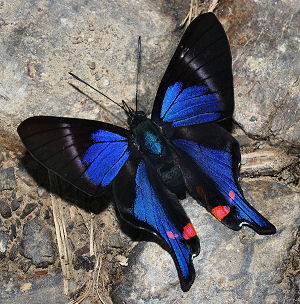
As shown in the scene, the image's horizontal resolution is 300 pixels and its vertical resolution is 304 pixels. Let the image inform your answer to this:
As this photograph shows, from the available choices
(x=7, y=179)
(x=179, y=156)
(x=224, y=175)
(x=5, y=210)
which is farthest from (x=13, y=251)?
(x=224, y=175)

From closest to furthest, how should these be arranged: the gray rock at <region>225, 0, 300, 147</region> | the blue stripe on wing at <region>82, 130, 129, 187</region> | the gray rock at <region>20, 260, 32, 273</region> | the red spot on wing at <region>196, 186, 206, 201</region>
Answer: the blue stripe on wing at <region>82, 130, 129, 187</region> → the red spot on wing at <region>196, 186, 206, 201</region> → the gray rock at <region>20, 260, 32, 273</region> → the gray rock at <region>225, 0, 300, 147</region>

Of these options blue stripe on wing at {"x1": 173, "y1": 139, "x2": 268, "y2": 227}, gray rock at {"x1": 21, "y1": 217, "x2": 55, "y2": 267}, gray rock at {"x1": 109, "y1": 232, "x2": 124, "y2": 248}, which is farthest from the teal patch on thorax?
gray rock at {"x1": 21, "y1": 217, "x2": 55, "y2": 267}

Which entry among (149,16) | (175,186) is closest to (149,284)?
(175,186)

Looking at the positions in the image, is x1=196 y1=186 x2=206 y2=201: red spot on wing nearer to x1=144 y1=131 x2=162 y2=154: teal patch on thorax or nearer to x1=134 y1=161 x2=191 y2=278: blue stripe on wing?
x1=134 y1=161 x2=191 y2=278: blue stripe on wing

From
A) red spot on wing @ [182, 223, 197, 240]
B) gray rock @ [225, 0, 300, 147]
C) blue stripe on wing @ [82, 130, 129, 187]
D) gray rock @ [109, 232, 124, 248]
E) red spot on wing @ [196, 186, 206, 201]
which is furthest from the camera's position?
gray rock @ [225, 0, 300, 147]

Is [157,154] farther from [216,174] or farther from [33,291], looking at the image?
[33,291]

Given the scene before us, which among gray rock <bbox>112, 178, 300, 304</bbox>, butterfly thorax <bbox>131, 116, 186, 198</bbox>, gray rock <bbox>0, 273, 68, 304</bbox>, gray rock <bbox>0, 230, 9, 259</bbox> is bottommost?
gray rock <bbox>0, 273, 68, 304</bbox>

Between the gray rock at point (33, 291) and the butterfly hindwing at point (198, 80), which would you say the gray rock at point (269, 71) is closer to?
the butterfly hindwing at point (198, 80)
